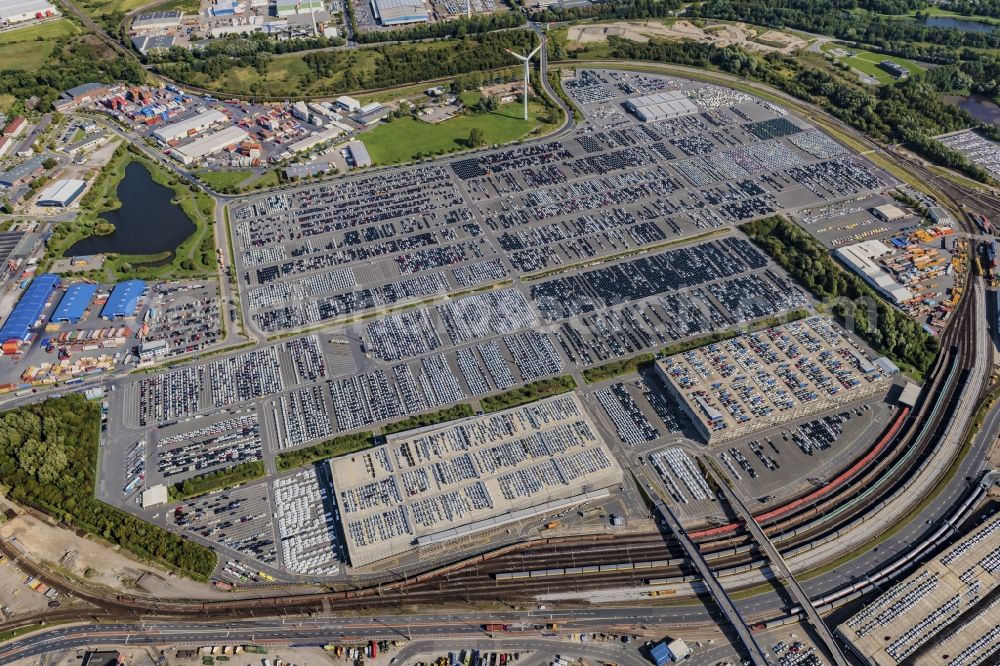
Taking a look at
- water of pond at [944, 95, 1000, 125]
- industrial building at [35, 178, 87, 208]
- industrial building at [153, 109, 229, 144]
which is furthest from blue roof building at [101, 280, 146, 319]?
water of pond at [944, 95, 1000, 125]

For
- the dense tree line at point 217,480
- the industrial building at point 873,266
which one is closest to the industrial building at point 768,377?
the industrial building at point 873,266

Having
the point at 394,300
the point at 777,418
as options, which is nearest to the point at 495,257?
the point at 394,300

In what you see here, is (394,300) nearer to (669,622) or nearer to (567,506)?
(567,506)

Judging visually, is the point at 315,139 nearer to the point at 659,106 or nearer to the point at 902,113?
the point at 659,106

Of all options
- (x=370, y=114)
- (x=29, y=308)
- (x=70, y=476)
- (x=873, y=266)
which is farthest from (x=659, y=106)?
(x=70, y=476)

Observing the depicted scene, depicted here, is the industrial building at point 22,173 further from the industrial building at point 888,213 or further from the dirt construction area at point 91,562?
the industrial building at point 888,213

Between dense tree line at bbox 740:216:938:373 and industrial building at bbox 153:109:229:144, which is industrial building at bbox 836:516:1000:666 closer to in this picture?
dense tree line at bbox 740:216:938:373

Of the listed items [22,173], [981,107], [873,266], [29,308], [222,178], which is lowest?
[873,266]
